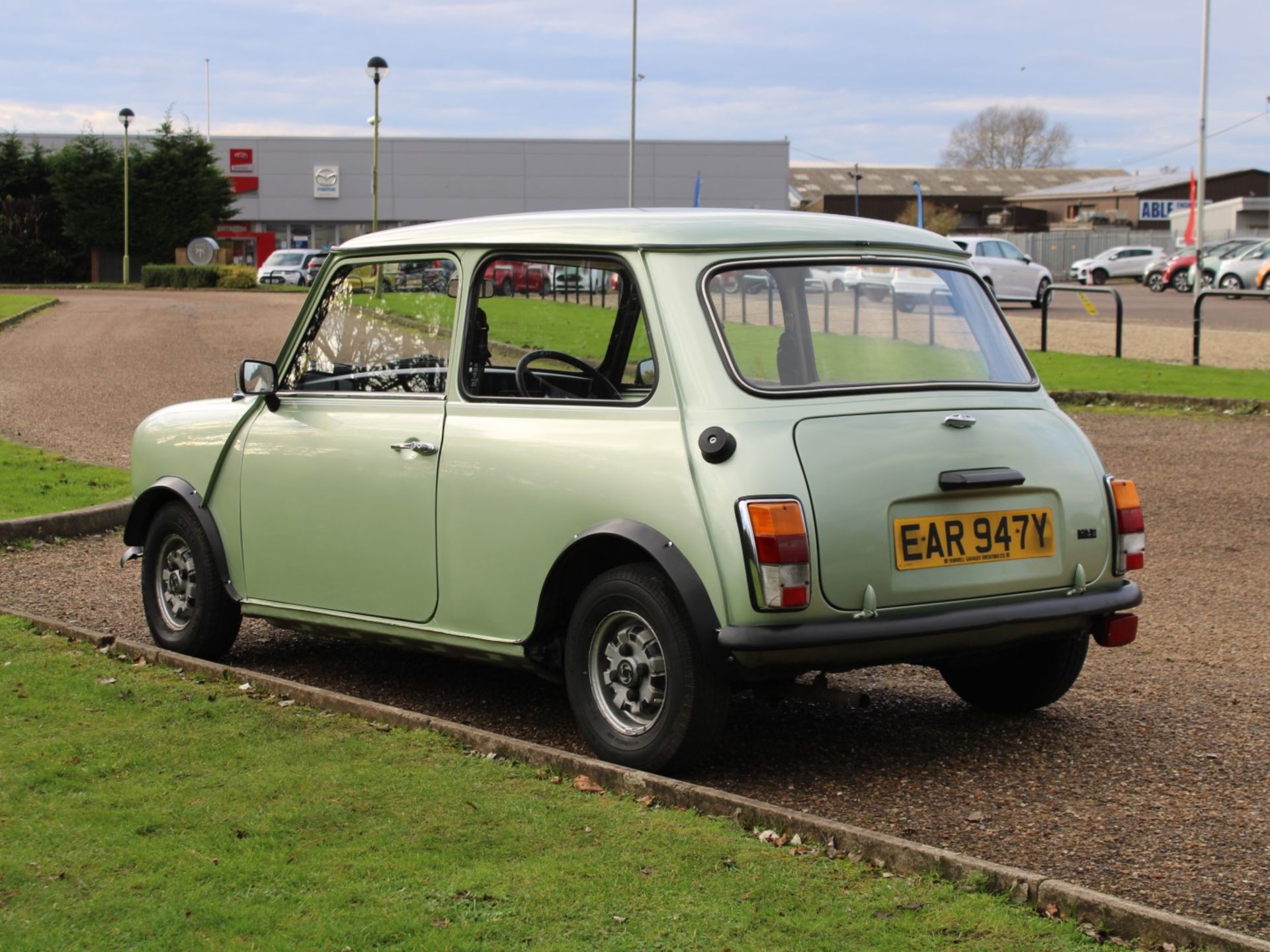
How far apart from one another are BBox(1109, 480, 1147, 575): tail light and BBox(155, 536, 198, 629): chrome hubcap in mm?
3851

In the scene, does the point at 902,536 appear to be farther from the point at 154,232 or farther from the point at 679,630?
the point at 154,232

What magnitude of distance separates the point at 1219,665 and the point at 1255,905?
2.96 meters

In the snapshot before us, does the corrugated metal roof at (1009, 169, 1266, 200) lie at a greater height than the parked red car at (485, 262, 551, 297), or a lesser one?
greater

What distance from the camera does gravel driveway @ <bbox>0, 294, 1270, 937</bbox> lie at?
14.7 feet

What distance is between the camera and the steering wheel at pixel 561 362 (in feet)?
18.7

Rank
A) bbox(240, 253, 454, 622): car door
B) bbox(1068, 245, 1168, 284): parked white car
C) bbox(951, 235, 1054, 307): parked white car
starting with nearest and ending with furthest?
bbox(240, 253, 454, 622): car door
bbox(951, 235, 1054, 307): parked white car
bbox(1068, 245, 1168, 284): parked white car

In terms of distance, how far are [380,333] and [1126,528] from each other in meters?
2.90

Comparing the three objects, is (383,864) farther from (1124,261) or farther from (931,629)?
(1124,261)

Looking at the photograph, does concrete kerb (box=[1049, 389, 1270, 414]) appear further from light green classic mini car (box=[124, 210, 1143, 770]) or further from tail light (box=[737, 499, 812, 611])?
tail light (box=[737, 499, 812, 611])

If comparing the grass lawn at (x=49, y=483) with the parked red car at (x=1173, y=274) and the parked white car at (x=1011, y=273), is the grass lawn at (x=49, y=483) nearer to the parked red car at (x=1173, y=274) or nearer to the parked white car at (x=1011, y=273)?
the parked white car at (x=1011, y=273)

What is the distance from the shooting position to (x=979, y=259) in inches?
1516

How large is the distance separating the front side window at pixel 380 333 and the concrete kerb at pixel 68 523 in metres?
4.15

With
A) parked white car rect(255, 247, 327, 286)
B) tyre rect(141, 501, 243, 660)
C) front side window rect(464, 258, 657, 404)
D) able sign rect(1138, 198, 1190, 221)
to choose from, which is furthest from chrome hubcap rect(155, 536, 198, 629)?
able sign rect(1138, 198, 1190, 221)

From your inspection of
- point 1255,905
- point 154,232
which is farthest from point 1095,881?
point 154,232
